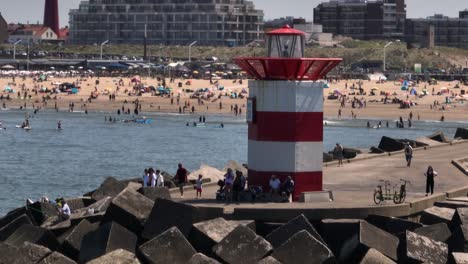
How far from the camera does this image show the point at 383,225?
22422 mm

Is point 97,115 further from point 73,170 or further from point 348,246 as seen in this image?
point 348,246

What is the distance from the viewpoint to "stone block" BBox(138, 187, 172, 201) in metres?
24.2

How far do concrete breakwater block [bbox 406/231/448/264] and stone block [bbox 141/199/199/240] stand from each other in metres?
3.83

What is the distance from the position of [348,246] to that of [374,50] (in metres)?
152

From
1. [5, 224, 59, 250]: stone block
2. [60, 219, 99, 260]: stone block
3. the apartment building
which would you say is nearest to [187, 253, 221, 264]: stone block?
[60, 219, 99, 260]: stone block

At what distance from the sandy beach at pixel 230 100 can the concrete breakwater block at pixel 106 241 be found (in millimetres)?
69073

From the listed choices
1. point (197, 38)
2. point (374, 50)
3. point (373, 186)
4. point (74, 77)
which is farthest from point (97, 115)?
point (197, 38)

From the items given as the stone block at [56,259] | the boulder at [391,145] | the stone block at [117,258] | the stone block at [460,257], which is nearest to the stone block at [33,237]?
the stone block at [56,259]

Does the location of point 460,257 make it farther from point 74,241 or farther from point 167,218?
point 74,241

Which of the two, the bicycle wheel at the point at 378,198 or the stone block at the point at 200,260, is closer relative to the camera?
the stone block at the point at 200,260

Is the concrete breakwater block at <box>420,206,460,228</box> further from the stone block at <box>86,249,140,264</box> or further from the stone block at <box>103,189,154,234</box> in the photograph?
the stone block at <box>86,249,140,264</box>

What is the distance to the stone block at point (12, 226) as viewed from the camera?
24484 mm

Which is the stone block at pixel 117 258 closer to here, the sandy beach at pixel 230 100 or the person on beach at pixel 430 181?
the person on beach at pixel 430 181

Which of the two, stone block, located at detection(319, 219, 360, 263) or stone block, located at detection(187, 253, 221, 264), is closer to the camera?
stone block, located at detection(187, 253, 221, 264)
